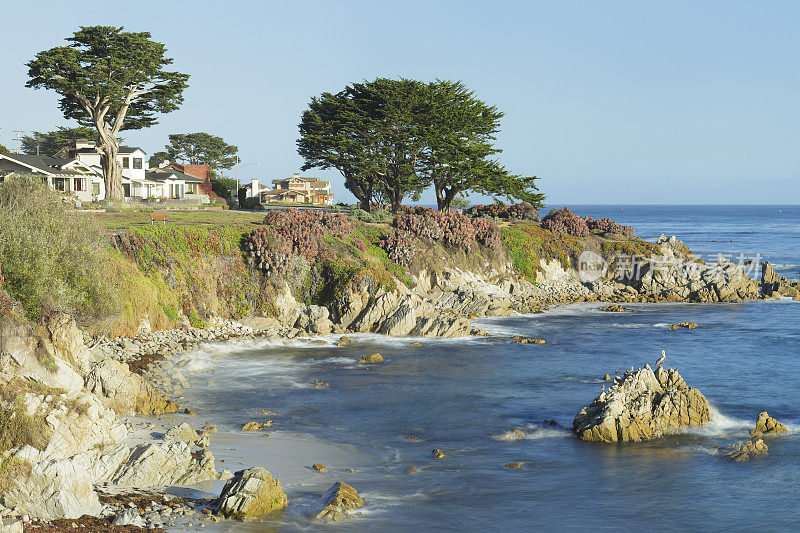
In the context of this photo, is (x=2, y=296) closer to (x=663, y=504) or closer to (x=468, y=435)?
(x=468, y=435)

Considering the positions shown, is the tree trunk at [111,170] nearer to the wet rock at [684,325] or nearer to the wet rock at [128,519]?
the wet rock at [684,325]

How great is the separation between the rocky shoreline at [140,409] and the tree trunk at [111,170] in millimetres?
33940

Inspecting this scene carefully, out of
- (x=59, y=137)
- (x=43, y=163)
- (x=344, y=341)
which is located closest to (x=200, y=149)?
(x=59, y=137)

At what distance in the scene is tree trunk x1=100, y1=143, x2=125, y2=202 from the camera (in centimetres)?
6594

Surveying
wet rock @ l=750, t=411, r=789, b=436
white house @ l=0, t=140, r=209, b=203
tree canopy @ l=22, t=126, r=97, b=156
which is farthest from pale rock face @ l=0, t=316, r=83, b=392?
tree canopy @ l=22, t=126, r=97, b=156

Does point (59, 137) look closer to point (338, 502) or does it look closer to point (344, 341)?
point (344, 341)

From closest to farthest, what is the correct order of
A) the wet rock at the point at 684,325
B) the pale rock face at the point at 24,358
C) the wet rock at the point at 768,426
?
the pale rock face at the point at 24,358
the wet rock at the point at 768,426
the wet rock at the point at 684,325

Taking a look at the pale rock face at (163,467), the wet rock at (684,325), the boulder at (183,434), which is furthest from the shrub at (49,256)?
the wet rock at (684,325)

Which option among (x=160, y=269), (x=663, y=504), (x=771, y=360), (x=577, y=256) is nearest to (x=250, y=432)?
(x=663, y=504)

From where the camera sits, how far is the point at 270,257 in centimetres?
4088

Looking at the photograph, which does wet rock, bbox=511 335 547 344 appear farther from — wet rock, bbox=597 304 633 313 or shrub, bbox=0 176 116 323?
shrub, bbox=0 176 116 323

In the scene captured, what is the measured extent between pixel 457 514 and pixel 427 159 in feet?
168

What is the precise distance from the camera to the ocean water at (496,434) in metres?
16.8

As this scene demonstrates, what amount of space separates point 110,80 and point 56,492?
53093mm
